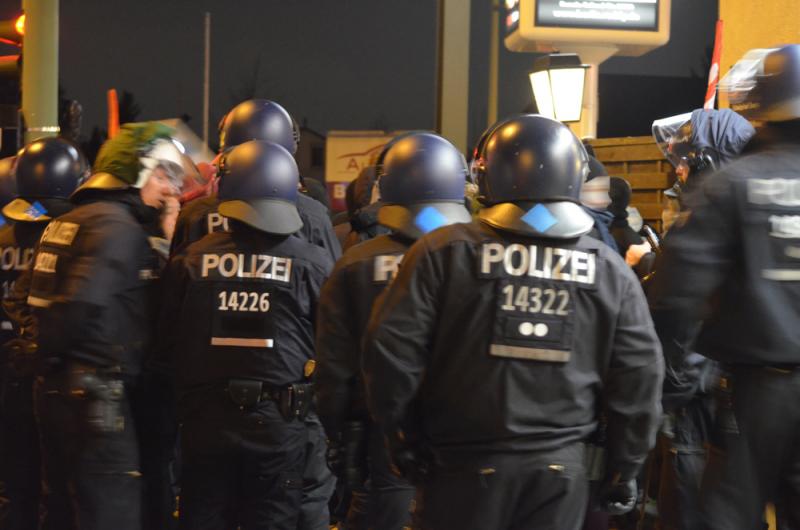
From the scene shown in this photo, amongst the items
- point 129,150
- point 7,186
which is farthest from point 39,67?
point 129,150

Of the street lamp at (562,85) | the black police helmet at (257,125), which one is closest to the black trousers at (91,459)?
the black police helmet at (257,125)

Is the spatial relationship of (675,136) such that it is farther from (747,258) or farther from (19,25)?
(19,25)

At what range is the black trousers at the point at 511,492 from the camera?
3695 millimetres

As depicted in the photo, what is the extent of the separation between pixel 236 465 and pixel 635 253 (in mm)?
3517

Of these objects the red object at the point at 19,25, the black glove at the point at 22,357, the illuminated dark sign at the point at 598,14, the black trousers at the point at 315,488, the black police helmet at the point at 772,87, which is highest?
the illuminated dark sign at the point at 598,14

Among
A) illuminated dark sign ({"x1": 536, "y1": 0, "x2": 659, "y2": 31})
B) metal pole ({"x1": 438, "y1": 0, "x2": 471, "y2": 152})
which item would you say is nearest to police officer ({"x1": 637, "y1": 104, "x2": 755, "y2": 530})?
metal pole ({"x1": 438, "y1": 0, "x2": 471, "y2": 152})

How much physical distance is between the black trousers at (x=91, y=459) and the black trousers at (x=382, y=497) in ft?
3.40

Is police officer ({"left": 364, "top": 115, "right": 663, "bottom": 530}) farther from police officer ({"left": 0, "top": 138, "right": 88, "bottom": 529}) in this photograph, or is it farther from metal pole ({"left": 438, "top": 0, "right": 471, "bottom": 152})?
metal pole ({"left": 438, "top": 0, "right": 471, "bottom": 152})

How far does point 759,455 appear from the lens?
160 inches

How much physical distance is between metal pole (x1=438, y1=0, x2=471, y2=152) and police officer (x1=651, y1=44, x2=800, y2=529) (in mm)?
5057

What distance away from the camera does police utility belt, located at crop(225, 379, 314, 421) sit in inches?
199

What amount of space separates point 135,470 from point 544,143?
2.48 meters

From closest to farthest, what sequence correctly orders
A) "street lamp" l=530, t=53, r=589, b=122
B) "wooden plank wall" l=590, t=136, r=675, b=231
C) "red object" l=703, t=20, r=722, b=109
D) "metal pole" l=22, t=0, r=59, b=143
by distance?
"red object" l=703, t=20, r=722, b=109, "metal pole" l=22, t=0, r=59, b=143, "street lamp" l=530, t=53, r=589, b=122, "wooden plank wall" l=590, t=136, r=675, b=231

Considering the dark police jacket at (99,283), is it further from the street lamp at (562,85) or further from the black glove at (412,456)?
the street lamp at (562,85)
